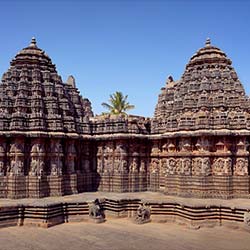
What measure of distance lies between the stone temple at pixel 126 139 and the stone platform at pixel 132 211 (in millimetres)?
1563

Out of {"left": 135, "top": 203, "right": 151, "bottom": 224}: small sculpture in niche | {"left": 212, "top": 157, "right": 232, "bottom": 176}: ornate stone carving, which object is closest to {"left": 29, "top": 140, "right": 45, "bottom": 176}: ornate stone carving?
{"left": 135, "top": 203, "right": 151, "bottom": 224}: small sculpture in niche

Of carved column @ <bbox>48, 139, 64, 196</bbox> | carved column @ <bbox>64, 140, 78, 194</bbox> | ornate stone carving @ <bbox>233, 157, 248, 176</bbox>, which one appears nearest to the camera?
ornate stone carving @ <bbox>233, 157, 248, 176</bbox>

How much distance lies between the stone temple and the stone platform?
156cm

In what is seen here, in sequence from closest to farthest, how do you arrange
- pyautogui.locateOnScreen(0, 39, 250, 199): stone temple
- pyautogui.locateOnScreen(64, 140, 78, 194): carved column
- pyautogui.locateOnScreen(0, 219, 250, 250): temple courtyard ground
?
pyautogui.locateOnScreen(0, 219, 250, 250): temple courtyard ground
pyautogui.locateOnScreen(0, 39, 250, 199): stone temple
pyautogui.locateOnScreen(64, 140, 78, 194): carved column

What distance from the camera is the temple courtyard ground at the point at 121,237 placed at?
1105 centimetres

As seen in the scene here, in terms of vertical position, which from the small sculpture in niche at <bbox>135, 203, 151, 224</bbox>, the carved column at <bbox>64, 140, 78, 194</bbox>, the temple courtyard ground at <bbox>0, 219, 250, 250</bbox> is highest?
the carved column at <bbox>64, 140, 78, 194</bbox>

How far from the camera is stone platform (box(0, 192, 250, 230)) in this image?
13.8 meters

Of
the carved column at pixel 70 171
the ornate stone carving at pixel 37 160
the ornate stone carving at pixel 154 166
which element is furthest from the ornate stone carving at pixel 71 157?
the ornate stone carving at pixel 154 166

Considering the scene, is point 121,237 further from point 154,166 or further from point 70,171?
point 154,166

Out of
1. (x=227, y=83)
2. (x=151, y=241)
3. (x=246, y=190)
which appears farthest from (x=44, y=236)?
(x=227, y=83)

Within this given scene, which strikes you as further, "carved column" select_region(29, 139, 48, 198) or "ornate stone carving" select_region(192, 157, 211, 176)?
"ornate stone carving" select_region(192, 157, 211, 176)

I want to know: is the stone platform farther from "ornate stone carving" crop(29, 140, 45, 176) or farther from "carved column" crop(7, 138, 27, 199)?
"ornate stone carving" crop(29, 140, 45, 176)

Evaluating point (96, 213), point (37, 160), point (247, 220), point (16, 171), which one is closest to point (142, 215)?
point (96, 213)

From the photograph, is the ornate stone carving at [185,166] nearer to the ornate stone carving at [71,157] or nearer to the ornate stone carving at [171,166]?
the ornate stone carving at [171,166]
